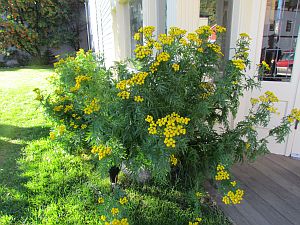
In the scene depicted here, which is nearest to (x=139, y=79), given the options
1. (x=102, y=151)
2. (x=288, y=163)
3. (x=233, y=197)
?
(x=102, y=151)

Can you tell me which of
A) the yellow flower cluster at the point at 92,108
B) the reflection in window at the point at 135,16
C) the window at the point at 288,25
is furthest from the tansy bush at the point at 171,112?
the reflection in window at the point at 135,16

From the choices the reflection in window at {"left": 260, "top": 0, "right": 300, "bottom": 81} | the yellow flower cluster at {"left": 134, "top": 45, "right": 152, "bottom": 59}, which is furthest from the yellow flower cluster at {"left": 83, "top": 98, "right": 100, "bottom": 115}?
the reflection in window at {"left": 260, "top": 0, "right": 300, "bottom": 81}

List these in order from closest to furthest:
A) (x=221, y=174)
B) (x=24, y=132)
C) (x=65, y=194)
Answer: (x=221, y=174)
(x=65, y=194)
(x=24, y=132)

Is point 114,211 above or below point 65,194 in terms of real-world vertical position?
above

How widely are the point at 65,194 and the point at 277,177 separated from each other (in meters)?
2.26

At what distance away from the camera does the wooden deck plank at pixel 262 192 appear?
83.4 inches

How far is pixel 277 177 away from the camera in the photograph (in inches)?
103

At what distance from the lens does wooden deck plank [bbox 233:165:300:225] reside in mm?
→ 2117

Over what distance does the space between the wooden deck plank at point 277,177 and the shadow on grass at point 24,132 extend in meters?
3.21

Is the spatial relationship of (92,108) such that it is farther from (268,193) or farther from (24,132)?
(24,132)

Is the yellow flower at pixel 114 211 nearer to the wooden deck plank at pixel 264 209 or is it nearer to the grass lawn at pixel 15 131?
the grass lawn at pixel 15 131

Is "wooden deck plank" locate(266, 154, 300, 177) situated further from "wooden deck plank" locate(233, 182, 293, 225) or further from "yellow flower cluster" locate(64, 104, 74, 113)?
"yellow flower cluster" locate(64, 104, 74, 113)

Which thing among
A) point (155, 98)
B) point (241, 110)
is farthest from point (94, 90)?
point (241, 110)

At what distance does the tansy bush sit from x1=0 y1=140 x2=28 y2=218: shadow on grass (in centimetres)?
105
